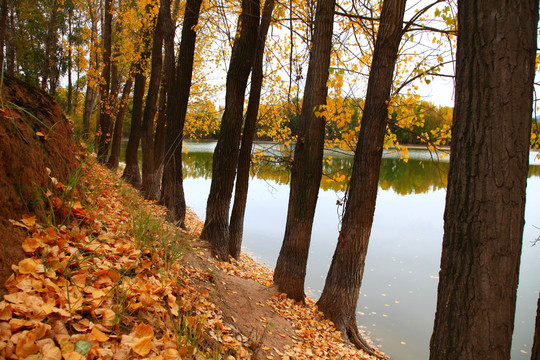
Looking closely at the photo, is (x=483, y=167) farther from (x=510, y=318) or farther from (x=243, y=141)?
(x=243, y=141)

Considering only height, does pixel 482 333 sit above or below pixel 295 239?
above

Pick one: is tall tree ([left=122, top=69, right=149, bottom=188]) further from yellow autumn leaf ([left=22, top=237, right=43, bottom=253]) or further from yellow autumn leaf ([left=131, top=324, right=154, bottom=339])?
yellow autumn leaf ([left=131, top=324, right=154, bottom=339])

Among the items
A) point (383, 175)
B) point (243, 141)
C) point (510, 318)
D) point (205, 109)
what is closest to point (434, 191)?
point (383, 175)

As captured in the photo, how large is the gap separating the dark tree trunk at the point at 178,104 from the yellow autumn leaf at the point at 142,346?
4780 millimetres

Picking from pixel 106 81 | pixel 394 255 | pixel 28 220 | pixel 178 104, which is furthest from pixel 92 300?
pixel 106 81

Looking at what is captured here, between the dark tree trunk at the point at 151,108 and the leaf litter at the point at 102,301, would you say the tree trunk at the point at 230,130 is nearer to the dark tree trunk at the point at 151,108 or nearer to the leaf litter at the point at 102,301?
the leaf litter at the point at 102,301

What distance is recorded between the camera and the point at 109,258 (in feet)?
8.71

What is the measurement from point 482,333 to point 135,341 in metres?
1.91

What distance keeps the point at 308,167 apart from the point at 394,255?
279 inches

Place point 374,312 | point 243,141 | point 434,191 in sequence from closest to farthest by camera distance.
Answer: point 243,141, point 374,312, point 434,191

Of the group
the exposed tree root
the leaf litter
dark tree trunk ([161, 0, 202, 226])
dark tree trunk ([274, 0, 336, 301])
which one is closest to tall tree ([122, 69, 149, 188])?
dark tree trunk ([161, 0, 202, 226])

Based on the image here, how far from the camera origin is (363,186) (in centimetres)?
477

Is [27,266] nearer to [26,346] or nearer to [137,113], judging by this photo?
[26,346]

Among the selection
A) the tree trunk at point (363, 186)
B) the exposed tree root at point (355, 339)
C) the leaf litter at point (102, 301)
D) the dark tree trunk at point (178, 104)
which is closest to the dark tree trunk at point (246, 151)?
the dark tree trunk at point (178, 104)
